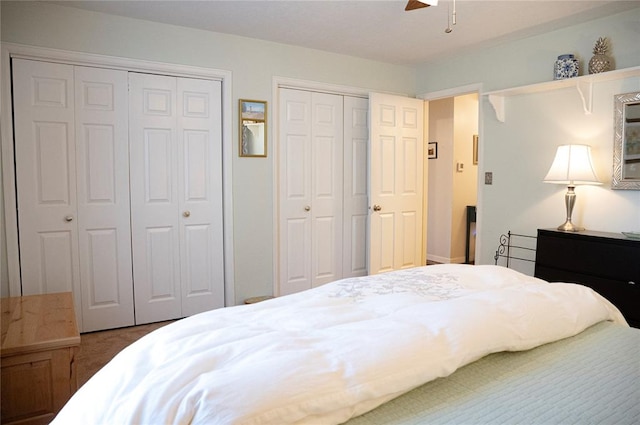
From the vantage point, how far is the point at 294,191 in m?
4.02

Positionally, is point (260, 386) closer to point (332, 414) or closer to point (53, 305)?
point (332, 414)

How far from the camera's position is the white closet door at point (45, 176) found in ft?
9.68

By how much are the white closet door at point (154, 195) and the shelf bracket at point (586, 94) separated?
3.11 m

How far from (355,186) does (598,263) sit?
7.31 feet

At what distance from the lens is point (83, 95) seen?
3.12 m

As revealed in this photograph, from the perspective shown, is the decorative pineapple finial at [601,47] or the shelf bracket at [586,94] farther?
the shelf bracket at [586,94]

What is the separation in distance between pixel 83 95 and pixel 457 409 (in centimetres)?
323

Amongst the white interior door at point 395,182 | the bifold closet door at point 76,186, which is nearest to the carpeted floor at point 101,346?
the bifold closet door at point 76,186

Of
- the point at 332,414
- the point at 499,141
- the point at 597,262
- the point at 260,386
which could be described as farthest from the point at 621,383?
the point at 499,141

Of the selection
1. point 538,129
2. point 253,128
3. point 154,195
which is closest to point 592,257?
point 538,129

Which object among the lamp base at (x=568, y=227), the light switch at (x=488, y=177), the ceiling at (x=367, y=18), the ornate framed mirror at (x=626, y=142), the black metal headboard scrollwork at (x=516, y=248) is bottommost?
the black metal headboard scrollwork at (x=516, y=248)

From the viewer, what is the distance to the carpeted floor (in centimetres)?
267

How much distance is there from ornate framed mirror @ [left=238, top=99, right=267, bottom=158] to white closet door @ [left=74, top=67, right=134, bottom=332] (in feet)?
2.97

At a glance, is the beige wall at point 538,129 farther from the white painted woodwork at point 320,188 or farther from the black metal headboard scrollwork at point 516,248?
the white painted woodwork at point 320,188
